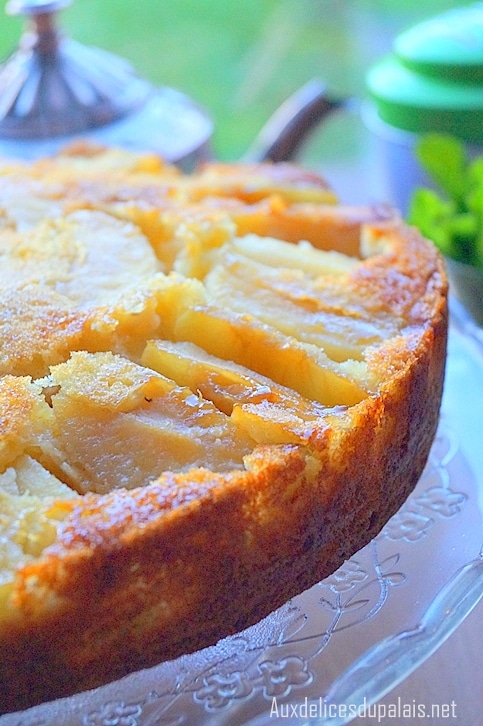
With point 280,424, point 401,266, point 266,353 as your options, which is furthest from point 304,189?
point 280,424

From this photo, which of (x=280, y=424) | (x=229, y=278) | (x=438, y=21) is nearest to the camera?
(x=280, y=424)

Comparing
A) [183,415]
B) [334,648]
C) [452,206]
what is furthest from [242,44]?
[334,648]

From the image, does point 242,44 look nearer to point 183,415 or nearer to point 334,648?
point 183,415

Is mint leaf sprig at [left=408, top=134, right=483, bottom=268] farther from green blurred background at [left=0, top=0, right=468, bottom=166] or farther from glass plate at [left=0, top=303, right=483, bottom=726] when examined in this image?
green blurred background at [left=0, top=0, right=468, bottom=166]

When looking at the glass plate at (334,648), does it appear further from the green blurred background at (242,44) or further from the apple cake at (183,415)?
the green blurred background at (242,44)

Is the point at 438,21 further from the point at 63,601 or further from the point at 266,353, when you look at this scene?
the point at 63,601
